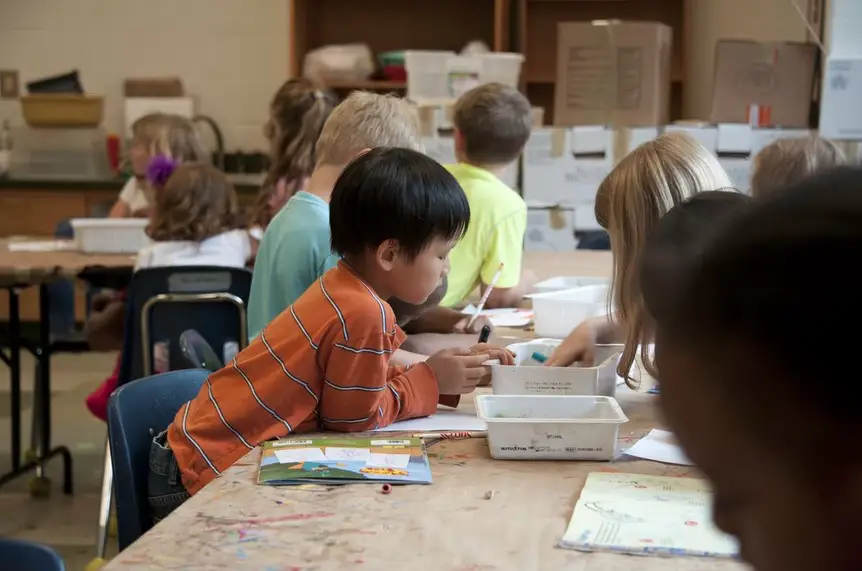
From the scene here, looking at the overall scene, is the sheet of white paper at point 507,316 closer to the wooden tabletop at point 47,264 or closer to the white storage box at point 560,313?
the white storage box at point 560,313

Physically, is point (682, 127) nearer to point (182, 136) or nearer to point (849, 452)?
point (182, 136)

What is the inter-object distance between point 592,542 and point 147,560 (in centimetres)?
42

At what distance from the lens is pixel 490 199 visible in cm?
281

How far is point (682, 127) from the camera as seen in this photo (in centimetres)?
464

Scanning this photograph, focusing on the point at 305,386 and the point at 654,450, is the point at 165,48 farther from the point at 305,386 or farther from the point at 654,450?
the point at 654,450

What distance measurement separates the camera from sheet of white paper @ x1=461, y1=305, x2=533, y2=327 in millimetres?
2294

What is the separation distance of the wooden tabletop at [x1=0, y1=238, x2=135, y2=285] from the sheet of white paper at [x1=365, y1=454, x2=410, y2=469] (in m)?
2.08

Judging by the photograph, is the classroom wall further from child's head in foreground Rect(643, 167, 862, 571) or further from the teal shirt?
child's head in foreground Rect(643, 167, 862, 571)

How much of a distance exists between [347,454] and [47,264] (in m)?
2.16

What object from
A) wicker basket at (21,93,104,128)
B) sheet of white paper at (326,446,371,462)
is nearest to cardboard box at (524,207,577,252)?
wicker basket at (21,93,104,128)

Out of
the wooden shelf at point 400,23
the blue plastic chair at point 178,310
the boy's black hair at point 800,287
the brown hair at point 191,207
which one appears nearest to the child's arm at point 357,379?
the boy's black hair at point 800,287

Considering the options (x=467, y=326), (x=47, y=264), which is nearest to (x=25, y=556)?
(x=467, y=326)

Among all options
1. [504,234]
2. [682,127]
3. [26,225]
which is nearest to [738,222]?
Result: [504,234]

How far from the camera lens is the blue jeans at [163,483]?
1.50 metres
